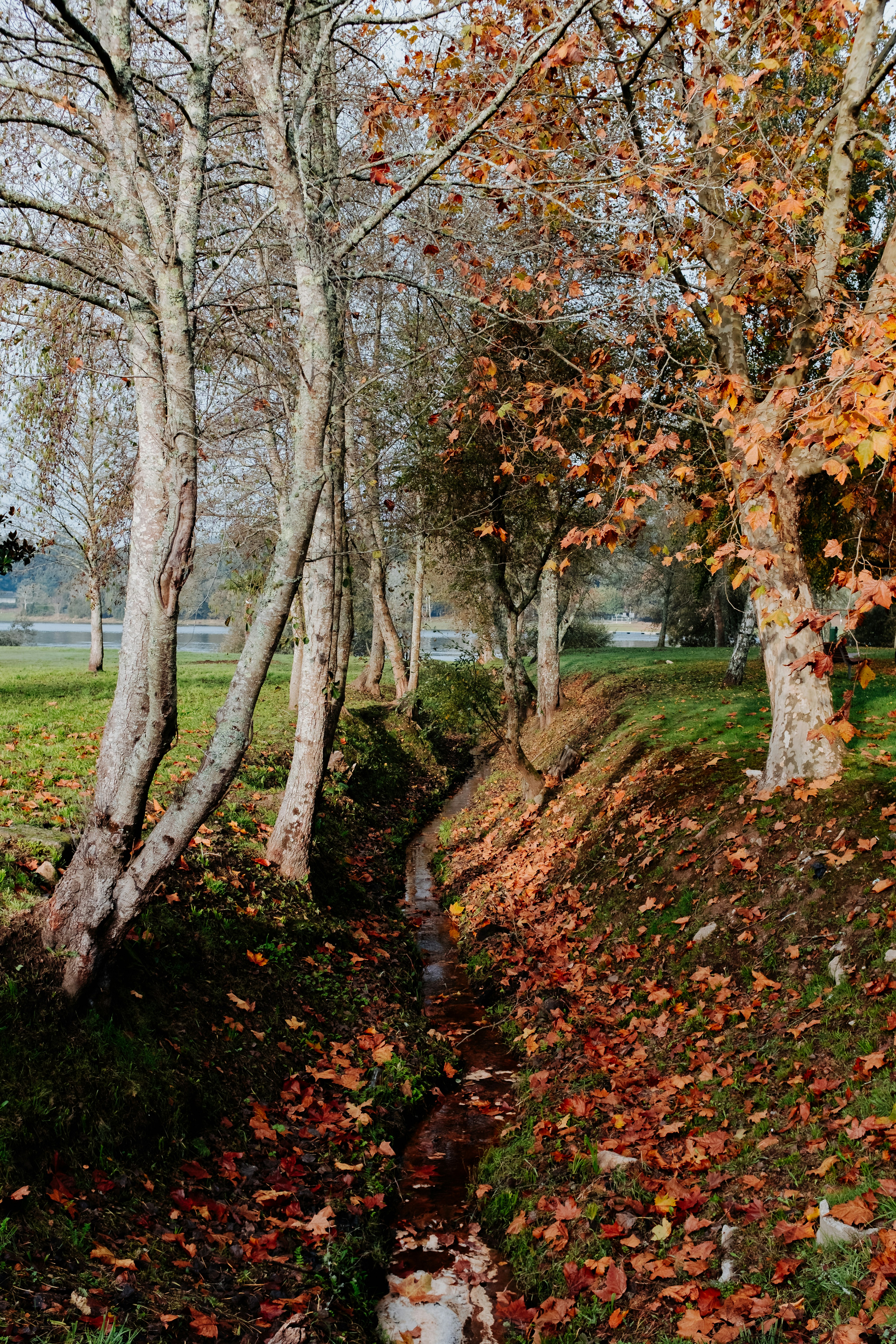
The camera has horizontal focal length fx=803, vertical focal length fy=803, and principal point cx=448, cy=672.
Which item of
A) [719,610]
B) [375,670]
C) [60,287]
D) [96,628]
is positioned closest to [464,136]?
[60,287]

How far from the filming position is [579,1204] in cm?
566

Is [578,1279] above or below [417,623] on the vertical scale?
below

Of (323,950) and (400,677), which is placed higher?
(400,677)

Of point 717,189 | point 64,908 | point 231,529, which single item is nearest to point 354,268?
point 717,189

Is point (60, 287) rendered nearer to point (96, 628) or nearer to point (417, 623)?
point (417, 623)

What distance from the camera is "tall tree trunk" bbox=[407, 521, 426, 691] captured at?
93.1ft

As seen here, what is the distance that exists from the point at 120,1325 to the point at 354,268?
9.88 meters

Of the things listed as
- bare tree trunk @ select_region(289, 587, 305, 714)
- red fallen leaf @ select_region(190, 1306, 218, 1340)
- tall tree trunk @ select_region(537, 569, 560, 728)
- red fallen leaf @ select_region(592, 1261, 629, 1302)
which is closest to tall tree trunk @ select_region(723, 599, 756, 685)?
tall tree trunk @ select_region(537, 569, 560, 728)

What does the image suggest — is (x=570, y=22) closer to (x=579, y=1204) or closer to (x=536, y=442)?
(x=536, y=442)

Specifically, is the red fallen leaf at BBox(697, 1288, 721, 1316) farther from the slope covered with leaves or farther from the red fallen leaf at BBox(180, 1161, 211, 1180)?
the red fallen leaf at BBox(180, 1161, 211, 1180)

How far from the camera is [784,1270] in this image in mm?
4258

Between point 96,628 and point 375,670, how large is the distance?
10.2 m

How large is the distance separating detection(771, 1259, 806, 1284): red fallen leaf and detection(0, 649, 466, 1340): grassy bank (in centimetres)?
247

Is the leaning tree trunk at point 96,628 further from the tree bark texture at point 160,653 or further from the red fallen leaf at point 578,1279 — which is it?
the red fallen leaf at point 578,1279
